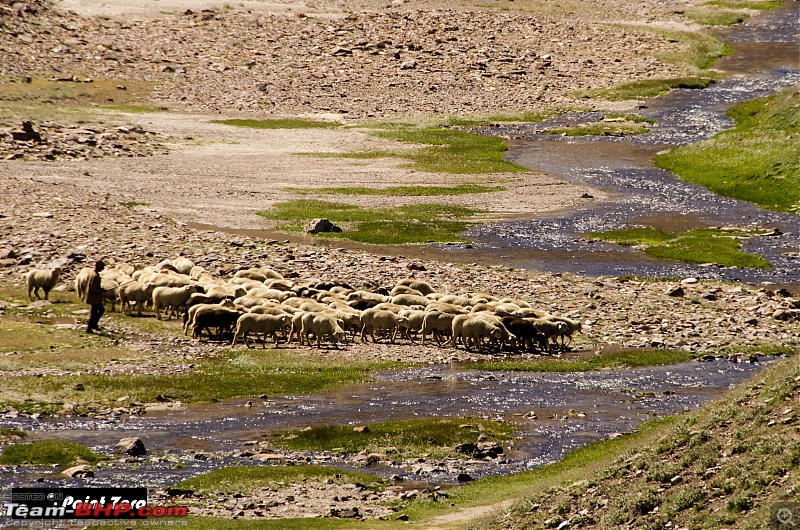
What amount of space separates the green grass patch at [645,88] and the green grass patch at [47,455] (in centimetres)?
7088

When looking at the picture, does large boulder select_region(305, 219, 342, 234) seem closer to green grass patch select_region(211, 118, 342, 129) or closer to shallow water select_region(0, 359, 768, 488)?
shallow water select_region(0, 359, 768, 488)

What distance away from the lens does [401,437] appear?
78.1 feet

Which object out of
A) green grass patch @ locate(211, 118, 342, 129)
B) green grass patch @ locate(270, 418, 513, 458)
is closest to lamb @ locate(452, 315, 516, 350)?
green grass patch @ locate(270, 418, 513, 458)

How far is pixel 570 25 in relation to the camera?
4195 inches

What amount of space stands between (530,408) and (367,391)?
409 cm

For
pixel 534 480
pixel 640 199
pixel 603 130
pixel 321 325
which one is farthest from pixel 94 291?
pixel 603 130

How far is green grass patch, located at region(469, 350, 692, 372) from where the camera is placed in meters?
29.9

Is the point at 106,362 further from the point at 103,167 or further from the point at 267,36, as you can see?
the point at 267,36

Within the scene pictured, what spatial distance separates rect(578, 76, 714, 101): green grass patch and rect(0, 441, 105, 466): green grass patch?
70.9m

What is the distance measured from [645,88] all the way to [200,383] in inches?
2708

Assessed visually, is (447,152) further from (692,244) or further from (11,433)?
(11,433)

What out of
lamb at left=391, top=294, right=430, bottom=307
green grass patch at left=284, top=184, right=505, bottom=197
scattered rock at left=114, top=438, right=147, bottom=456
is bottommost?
scattered rock at left=114, top=438, right=147, bottom=456

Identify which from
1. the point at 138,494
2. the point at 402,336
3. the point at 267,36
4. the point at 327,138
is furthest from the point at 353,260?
the point at 267,36

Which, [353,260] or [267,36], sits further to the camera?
[267,36]
